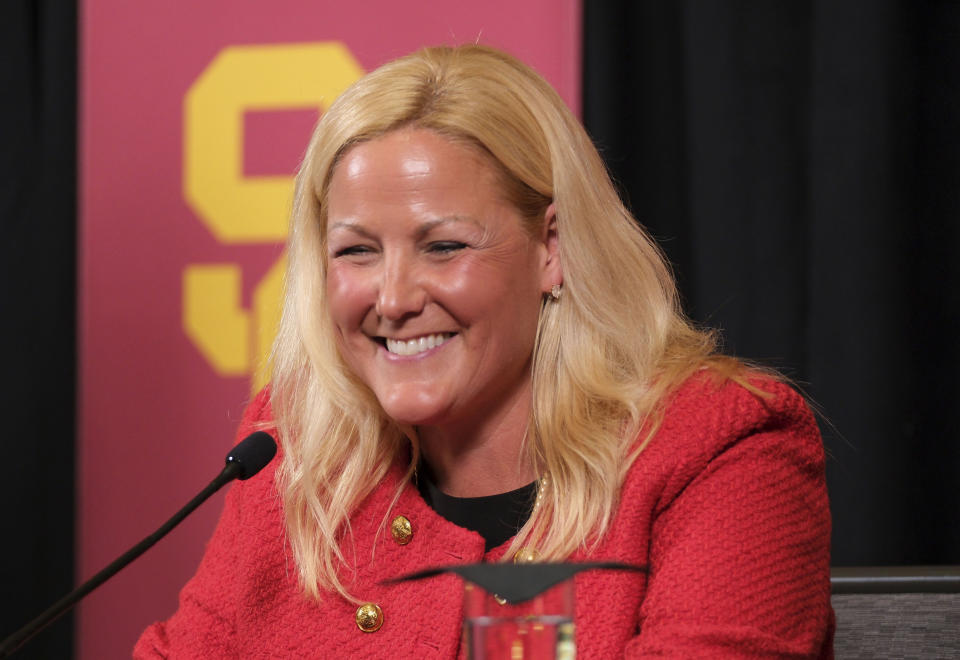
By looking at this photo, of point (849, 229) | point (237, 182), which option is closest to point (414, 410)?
point (849, 229)

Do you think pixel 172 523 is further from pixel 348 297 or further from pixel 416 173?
pixel 416 173

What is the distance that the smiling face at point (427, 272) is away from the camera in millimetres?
1443

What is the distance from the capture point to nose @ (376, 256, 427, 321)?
1435 mm

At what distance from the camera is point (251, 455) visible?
1.25m

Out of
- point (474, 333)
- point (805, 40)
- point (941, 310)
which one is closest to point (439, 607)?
point (474, 333)

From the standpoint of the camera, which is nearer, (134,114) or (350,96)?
(350,96)

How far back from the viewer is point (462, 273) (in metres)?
1.45

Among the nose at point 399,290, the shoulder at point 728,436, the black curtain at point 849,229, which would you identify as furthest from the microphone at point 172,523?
the black curtain at point 849,229

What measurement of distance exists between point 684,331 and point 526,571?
918mm

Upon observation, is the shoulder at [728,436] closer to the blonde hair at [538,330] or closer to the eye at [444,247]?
the blonde hair at [538,330]

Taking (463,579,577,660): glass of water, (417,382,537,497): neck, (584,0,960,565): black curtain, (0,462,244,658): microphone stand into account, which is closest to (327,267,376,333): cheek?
(417,382,537,497): neck

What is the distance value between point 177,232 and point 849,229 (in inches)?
59.0

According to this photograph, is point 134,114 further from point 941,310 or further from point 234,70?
point 941,310
